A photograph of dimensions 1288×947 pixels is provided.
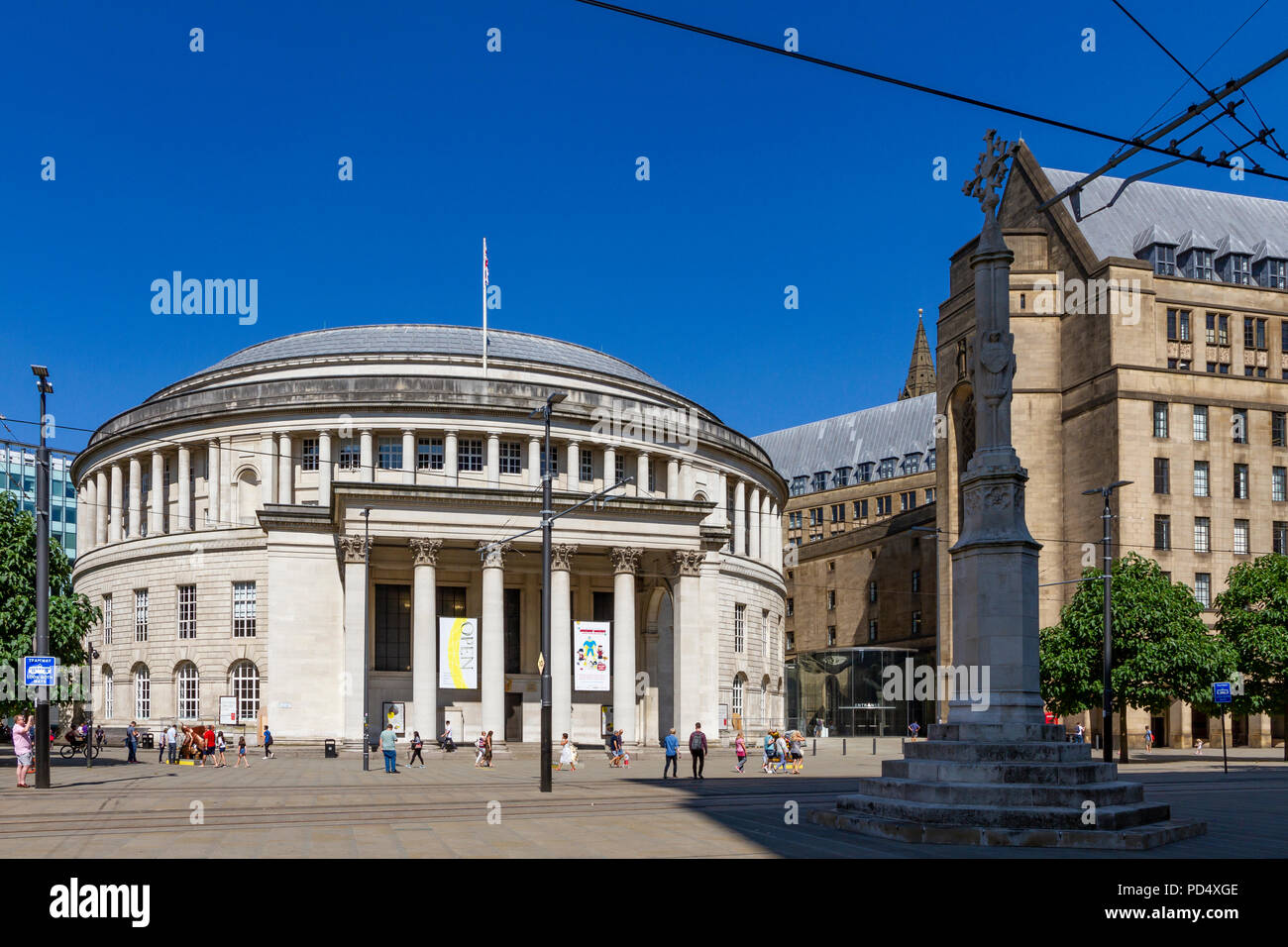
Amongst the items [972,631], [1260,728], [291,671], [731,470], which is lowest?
[1260,728]

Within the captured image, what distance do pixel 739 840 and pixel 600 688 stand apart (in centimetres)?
3793

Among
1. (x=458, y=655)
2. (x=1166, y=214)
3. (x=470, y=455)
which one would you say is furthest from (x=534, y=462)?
(x=1166, y=214)

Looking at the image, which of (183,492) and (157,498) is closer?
(183,492)

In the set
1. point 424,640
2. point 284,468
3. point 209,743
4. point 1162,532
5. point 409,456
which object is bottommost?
point 209,743

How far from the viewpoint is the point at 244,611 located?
7469 centimetres

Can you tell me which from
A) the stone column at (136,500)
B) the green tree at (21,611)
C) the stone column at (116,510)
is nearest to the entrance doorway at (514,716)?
the green tree at (21,611)

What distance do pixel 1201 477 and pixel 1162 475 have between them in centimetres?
327

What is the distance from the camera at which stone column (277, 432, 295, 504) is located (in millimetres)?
76688

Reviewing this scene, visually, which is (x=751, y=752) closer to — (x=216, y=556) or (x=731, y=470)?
(x=731, y=470)

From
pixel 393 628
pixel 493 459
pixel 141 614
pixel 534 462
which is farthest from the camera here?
pixel 141 614

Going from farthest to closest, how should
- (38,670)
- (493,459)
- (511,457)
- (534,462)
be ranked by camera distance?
(511,457) < (534,462) < (493,459) < (38,670)

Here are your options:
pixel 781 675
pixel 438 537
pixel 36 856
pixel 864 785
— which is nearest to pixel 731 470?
pixel 781 675

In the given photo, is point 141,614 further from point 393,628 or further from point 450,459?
point 450,459

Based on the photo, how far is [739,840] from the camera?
68.9 feet
